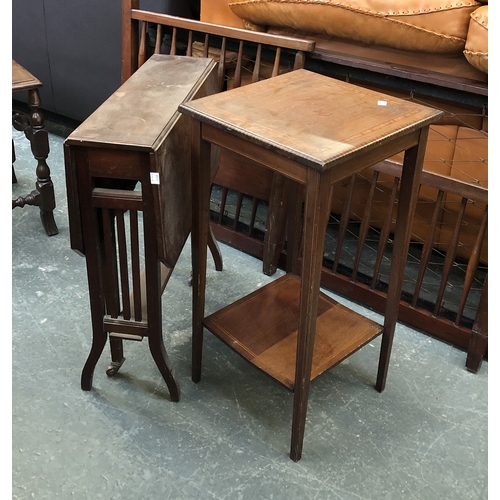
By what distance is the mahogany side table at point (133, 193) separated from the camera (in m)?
1.37

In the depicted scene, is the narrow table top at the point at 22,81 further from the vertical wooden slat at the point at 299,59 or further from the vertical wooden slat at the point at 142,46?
the vertical wooden slat at the point at 299,59

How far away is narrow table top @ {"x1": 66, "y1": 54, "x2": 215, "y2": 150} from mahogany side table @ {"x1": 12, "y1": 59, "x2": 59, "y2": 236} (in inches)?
22.7

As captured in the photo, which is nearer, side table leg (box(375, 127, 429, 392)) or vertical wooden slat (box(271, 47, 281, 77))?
side table leg (box(375, 127, 429, 392))

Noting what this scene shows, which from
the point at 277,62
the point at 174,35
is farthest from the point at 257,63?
the point at 174,35

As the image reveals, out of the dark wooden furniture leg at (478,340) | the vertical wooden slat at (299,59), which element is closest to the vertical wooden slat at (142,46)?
the vertical wooden slat at (299,59)

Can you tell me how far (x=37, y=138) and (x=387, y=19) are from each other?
131 centimetres

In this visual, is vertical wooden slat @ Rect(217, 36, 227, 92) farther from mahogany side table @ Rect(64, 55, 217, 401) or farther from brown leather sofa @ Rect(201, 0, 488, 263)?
mahogany side table @ Rect(64, 55, 217, 401)

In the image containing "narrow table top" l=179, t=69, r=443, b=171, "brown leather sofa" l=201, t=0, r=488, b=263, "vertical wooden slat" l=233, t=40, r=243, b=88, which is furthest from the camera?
"vertical wooden slat" l=233, t=40, r=243, b=88

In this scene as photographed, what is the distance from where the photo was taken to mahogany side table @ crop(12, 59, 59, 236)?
2.17 m

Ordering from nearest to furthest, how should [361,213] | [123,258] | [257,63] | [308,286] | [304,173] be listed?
[304,173] < [308,286] < [123,258] < [257,63] < [361,213]

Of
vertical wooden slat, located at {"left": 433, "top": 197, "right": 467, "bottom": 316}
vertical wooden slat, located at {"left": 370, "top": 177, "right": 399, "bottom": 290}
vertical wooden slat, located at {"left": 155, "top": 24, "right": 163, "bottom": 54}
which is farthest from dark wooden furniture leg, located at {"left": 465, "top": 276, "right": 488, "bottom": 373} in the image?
vertical wooden slat, located at {"left": 155, "top": 24, "right": 163, "bottom": 54}

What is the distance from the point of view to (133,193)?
4.67ft

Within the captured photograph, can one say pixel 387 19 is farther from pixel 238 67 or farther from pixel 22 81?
pixel 22 81

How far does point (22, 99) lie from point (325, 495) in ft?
9.10
